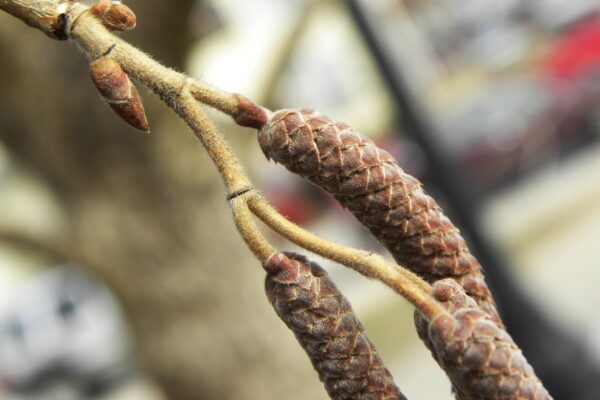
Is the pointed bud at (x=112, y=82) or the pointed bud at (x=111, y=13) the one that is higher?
the pointed bud at (x=111, y=13)

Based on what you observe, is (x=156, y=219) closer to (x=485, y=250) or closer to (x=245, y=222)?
(x=485, y=250)

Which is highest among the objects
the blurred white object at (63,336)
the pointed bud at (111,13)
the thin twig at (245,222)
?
the blurred white object at (63,336)

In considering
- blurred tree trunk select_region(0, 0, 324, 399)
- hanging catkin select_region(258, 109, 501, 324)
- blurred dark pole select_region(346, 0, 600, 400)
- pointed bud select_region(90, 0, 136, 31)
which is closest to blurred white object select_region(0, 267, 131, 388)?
blurred dark pole select_region(346, 0, 600, 400)

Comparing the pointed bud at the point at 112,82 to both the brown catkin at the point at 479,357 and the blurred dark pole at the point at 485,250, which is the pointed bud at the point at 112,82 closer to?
the brown catkin at the point at 479,357

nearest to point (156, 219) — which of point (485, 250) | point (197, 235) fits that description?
point (197, 235)

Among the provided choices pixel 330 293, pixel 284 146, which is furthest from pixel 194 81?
pixel 330 293

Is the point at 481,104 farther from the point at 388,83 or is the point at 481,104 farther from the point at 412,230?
the point at 412,230

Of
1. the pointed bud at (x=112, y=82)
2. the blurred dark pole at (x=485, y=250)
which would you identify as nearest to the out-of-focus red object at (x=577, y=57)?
the blurred dark pole at (x=485, y=250)
